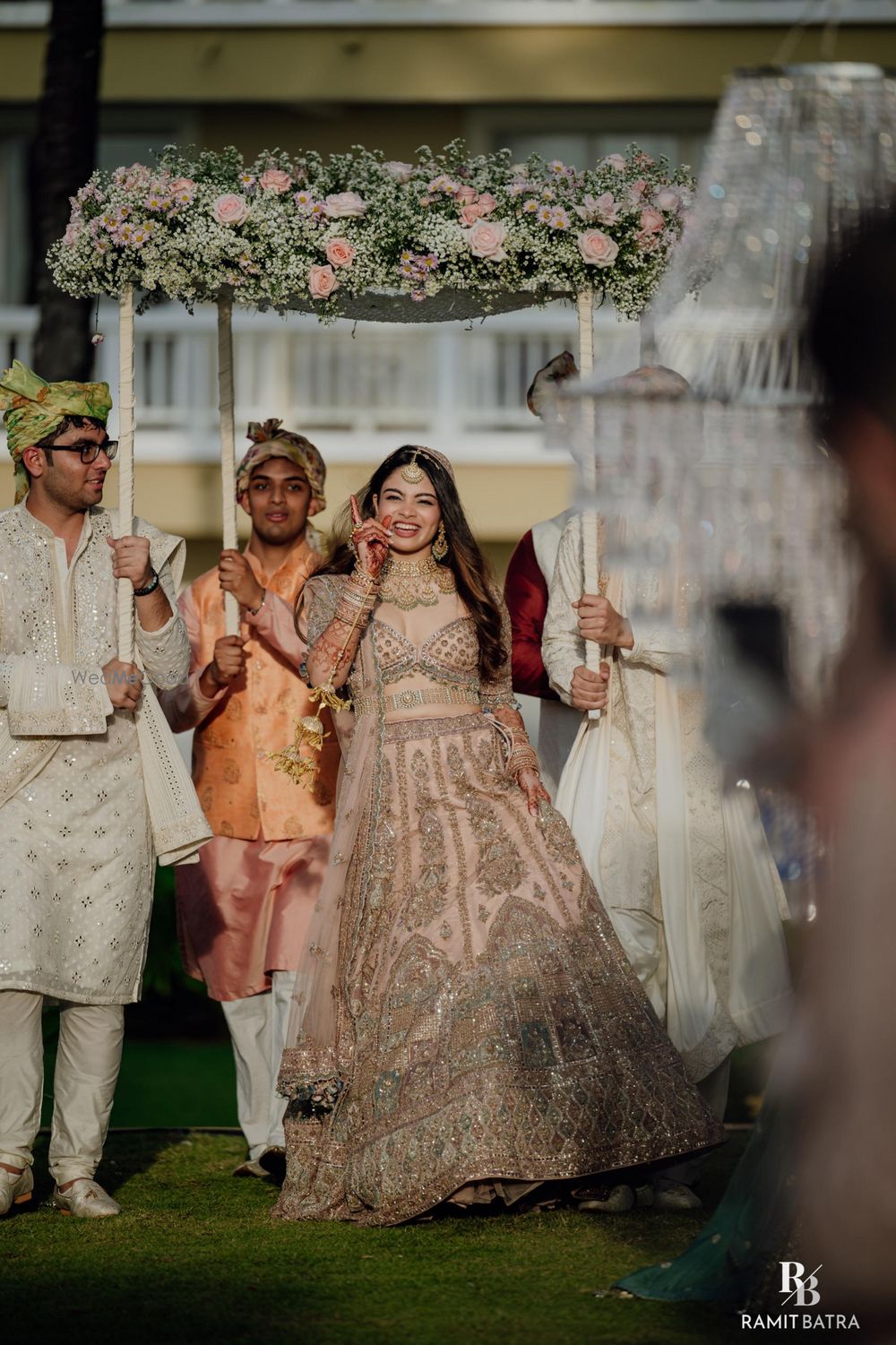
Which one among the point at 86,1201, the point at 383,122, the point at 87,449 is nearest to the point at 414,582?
the point at 87,449

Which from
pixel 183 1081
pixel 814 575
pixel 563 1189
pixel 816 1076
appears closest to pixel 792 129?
pixel 814 575

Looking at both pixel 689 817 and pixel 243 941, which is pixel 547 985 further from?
pixel 243 941

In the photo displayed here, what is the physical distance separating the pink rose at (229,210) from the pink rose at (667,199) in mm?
1362

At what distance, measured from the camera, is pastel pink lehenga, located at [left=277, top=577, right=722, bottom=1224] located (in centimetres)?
550

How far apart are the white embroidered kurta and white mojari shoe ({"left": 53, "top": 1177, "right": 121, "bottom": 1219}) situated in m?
0.57

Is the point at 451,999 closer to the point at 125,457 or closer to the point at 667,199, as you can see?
the point at 125,457

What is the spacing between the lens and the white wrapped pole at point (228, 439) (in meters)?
6.91

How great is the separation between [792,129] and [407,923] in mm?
3053

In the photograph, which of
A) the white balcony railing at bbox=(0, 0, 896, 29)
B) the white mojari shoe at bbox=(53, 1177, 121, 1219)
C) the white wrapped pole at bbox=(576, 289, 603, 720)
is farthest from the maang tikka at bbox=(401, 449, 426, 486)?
the white balcony railing at bbox=(0, 0, 896, 29)

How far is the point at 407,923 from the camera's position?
586cm

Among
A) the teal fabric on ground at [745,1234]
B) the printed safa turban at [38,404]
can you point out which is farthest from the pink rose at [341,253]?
the teal fabric on ground at [745,1234]

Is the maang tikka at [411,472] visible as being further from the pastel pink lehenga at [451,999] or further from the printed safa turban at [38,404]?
the printed safa turban at [38,404]

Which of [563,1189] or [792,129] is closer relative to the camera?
[792,129]

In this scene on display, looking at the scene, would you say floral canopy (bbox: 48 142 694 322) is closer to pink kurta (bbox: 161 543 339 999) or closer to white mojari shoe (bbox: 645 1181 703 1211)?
pink kurta (bbox: 161 543 339 999)
